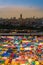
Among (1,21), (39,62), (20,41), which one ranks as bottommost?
(39,62)

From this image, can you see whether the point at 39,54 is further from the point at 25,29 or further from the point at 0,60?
the point at 25,29

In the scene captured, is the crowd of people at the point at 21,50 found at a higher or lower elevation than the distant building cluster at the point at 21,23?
lower

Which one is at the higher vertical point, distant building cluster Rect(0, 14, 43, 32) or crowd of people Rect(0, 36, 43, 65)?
distant building cluster Rect(0, 14, 43, 32)

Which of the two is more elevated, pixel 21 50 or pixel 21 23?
pixel 21 23

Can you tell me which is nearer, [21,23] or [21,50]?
[21,50]

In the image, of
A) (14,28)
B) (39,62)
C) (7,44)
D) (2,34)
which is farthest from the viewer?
(14,28)

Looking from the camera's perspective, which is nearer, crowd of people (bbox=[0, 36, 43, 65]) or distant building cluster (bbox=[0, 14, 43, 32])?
crowd of people (bbox=[0, 36, 43, 65])

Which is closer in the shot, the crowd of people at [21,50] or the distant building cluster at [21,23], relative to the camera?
the crowd of people at [21,50]

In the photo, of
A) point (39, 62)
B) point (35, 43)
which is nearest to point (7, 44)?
point (35, 43)
